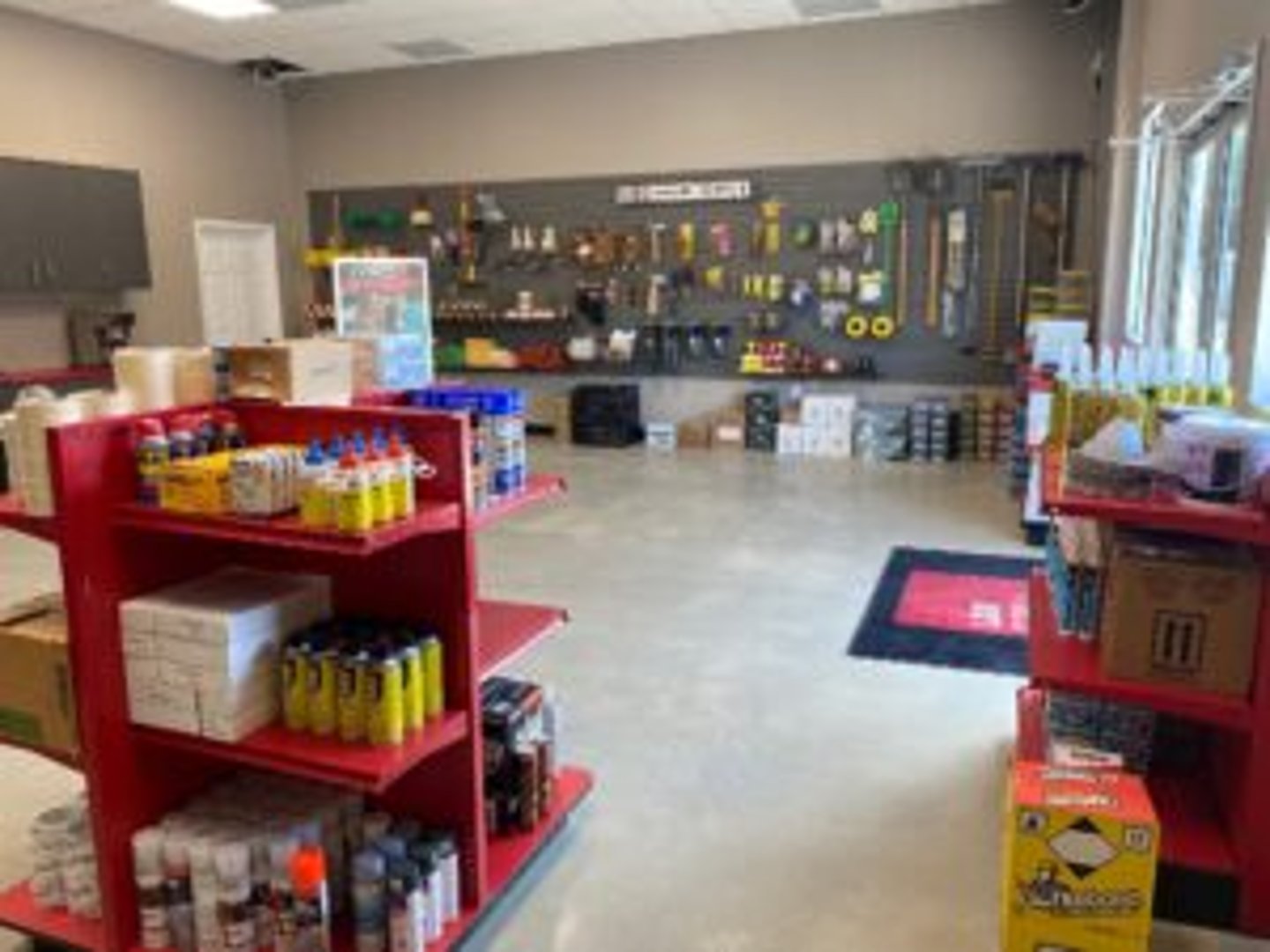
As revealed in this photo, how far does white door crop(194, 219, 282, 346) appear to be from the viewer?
29.1 ft

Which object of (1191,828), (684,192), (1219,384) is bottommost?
(1191,828)

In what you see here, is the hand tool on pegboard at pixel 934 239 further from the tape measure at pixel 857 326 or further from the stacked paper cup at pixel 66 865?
the stacked paper cup at pixel 66 865

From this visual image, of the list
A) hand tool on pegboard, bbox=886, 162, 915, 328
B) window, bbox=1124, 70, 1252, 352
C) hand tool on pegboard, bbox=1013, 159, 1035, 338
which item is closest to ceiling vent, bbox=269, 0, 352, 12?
hand tool on pegboard, bbox=886, 162, 915, 328

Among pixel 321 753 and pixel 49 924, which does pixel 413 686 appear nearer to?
pixel 321 753

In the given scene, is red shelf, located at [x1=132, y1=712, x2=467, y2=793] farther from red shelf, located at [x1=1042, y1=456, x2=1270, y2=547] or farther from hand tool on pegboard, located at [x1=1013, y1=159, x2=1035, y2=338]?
hand tool on pegboard, located at [x1=1013, y1=159, x2=1035, y2=338]

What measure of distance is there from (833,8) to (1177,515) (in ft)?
20.7

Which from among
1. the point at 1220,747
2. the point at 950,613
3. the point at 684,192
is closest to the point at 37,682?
the point at 1220,747

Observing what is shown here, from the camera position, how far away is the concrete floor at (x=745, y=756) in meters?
2.33

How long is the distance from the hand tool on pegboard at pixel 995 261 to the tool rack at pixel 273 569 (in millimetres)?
6129

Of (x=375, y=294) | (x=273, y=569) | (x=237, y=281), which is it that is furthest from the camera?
(x=237, y=281)

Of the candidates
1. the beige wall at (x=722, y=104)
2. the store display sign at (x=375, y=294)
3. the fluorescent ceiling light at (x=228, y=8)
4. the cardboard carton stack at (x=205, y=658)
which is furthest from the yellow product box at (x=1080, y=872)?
the fluorescent ceiling light at (x=228, y=8)

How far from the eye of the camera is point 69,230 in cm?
723

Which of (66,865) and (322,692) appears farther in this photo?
(66,865)

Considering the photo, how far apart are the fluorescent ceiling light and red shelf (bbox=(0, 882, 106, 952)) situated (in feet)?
21.2
